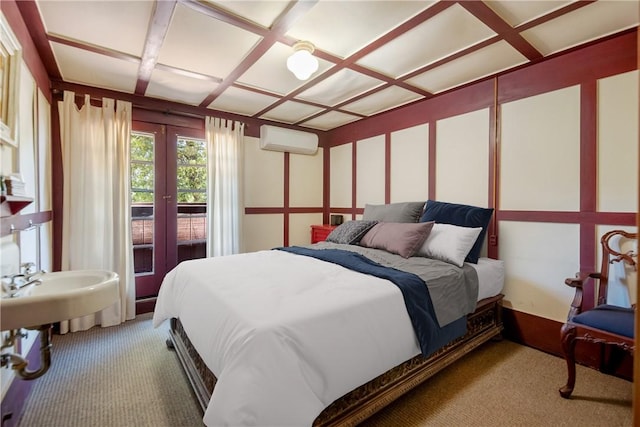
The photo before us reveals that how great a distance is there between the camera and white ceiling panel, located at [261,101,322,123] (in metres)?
3.54

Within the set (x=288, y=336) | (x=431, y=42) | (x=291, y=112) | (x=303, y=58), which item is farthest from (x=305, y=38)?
(x=288, y=336)

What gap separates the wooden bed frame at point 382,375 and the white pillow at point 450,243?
0.43 m

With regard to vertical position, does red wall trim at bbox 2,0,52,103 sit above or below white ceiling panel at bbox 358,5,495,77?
below

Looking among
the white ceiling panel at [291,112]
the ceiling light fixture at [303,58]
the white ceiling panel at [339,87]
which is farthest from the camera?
the white ceiling panel at [291,112]

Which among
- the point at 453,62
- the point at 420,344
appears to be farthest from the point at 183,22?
the point at 420,344

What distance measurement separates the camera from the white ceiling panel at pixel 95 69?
90.9 inches

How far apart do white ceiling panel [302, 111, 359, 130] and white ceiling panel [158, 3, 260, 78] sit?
162 cm

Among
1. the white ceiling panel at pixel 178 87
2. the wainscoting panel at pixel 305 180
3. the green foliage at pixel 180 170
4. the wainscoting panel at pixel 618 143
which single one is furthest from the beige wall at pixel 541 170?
the green foliage at pixel 180 170

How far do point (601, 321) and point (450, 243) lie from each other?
100cm

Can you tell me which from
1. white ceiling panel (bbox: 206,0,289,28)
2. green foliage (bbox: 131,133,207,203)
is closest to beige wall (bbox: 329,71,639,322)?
white ceiling panel (bbox: 206,0,289,28)

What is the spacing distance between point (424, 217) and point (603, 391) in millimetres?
1733

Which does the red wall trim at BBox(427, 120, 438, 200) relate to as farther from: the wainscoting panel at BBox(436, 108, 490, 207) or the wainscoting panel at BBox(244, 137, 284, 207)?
the wainscoting panel at BBox(244, 137, 284, 207)

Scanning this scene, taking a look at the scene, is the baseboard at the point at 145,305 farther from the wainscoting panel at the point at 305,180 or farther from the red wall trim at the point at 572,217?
the red wall trim at the point at 572,217

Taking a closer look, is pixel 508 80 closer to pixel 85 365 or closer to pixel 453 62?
pixel 453 62
